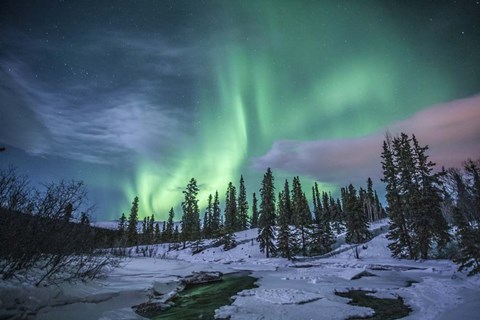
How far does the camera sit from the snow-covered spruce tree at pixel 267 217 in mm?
48125

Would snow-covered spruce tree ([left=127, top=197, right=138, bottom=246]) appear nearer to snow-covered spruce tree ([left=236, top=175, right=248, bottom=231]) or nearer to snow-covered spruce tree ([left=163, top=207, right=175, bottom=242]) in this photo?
snow-covered spruce tree ([left=163, top=207, right=175, bottom=242])

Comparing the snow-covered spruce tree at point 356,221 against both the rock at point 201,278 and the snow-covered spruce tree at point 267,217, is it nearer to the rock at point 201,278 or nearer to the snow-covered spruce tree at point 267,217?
the snow-covered spruce tree at point 267,217

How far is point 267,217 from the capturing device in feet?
157

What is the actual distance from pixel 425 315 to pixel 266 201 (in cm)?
4089

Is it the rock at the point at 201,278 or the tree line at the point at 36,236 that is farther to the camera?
the rock at the point at 201,278

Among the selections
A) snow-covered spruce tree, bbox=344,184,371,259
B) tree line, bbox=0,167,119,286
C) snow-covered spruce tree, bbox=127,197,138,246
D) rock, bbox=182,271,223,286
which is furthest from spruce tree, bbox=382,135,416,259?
snow-covered spruce tree, bbox=127,197,138,246

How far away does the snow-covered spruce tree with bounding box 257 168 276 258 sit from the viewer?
4812cm

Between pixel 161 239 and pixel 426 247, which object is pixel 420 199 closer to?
pixel 426 247

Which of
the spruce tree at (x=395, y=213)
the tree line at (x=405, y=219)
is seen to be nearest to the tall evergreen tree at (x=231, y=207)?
the tree line at (x=405, y=219)

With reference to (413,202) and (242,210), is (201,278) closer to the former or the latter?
(413,202)

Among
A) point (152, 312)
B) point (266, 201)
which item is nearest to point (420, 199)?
point (266, 201)

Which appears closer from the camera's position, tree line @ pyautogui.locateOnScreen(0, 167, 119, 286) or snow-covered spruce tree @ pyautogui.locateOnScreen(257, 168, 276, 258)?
tree line @ pyautogui.locateOnScreen(0, 167, 119, 286)

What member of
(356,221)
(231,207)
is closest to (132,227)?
(231,207)

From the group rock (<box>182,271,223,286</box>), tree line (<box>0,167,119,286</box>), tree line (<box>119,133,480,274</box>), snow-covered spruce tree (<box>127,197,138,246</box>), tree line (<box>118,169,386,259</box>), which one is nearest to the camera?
tree line (<box>0,167,119,286</box>)
